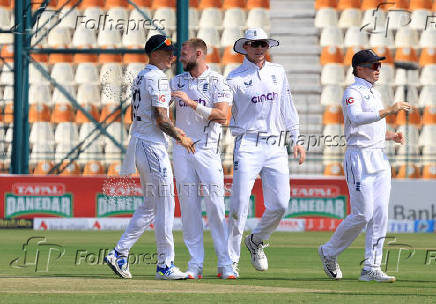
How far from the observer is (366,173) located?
9625 millimetres

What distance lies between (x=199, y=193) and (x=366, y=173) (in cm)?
145

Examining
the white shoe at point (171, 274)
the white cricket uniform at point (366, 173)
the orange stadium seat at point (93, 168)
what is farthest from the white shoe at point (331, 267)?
the orange stadium seat at point (93, 168)

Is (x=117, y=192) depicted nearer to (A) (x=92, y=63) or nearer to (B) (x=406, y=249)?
(A) (x=92, y=63)

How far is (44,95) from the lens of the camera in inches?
863

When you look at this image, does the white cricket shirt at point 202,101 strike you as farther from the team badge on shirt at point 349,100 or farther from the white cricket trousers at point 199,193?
the team badge on shirt at point 349,100

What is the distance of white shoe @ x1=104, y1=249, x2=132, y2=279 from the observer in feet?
31.2

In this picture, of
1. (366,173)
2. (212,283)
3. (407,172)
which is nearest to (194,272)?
(212,283)

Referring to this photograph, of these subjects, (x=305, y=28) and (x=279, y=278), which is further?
(x=305, y=28)

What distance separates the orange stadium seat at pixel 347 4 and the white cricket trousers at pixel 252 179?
1390cm

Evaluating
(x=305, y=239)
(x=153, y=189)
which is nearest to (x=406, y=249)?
(x=305, y=239)

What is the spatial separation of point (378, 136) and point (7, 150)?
1241 cm

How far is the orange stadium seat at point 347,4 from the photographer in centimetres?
2350

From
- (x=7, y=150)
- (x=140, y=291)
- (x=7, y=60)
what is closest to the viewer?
(x=140, y=291)

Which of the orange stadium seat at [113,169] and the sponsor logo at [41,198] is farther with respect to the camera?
the orange stadium seat at [113,169]
